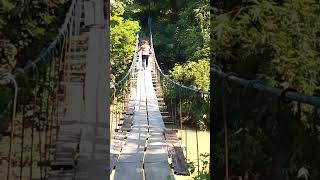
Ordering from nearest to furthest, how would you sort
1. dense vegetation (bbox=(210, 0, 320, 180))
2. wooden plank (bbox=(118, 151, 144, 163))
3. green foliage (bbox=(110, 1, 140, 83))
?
1. dense vegetation (bbox=(210, 0, 320, 180))
2. green foliage (bbox=(110, 1, 140, 83))
3. wooden plank (bbox=(118, 151, 144, 163))

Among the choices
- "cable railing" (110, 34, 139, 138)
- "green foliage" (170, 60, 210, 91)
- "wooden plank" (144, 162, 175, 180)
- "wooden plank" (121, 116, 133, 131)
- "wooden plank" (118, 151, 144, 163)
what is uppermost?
"green foliage" (170, 60, 210, 91)

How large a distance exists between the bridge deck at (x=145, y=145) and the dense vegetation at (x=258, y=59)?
323mm

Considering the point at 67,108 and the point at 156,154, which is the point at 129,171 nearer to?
the point at 156,154

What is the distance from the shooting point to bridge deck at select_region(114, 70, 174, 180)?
2064 millimetres

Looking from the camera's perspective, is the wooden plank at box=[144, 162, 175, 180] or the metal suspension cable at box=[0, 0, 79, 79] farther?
the wooden plank at box=[144, 162, 175, 180]

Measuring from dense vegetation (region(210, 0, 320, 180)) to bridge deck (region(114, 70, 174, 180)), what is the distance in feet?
1.06

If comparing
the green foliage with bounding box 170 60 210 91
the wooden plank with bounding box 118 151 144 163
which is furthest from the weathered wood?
the green foliage with bounding box 170 60 210 91

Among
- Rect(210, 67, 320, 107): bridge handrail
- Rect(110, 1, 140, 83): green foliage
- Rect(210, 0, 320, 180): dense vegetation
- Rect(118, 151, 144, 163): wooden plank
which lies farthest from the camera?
Rect(118, 151, 144, 163): wooden plank

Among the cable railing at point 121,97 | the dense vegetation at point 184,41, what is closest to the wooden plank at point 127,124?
the cable railing at point 121,97

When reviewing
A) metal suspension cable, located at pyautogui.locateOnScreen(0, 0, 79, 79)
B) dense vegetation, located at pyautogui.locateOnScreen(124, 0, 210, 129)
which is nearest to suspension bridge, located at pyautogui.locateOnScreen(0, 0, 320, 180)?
metal suspension cable, located at pyautogui.locateOnScreen(0, 0, 79, 79)

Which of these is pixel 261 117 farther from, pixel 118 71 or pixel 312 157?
pixel 118 71

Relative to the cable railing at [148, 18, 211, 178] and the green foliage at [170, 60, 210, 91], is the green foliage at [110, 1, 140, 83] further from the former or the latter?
the green foliage at [170, 60, 210, 91]

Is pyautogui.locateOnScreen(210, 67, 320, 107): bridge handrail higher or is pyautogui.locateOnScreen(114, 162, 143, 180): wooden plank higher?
pyautogui.locateOnScreen(210, 67, 320, 107): bridge handrail

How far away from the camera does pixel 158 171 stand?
82.1 inches
